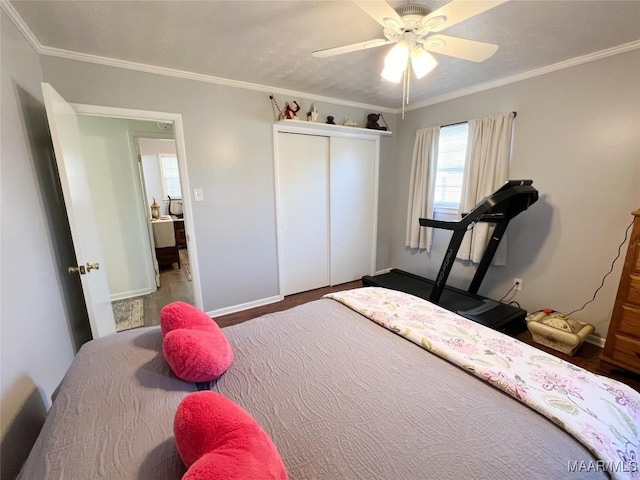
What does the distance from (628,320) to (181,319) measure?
2.70 metres

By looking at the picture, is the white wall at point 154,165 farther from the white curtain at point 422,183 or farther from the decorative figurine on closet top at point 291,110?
the white curtain at point 422,183

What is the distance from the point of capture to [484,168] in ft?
8.92

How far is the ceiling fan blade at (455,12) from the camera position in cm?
105

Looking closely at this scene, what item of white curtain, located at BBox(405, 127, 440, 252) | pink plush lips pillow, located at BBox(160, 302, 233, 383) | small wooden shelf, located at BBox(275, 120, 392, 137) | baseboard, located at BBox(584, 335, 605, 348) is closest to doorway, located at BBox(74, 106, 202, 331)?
small wooden shelf, located at BBox(275, 120, 392, 137)

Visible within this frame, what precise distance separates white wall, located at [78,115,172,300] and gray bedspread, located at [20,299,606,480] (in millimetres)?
2329

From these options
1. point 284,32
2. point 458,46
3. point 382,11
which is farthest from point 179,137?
point 458,46

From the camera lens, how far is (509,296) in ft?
9.04

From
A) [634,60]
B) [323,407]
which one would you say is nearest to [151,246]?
[323,407]

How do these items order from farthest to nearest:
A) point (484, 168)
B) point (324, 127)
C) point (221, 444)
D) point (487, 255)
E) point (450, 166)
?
point (450, 166), point (324, 127), point (484, 168), point (487, 255), point (221, 444)

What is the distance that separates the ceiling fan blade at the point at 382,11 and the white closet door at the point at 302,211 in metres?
1.81

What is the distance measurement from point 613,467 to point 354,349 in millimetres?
815

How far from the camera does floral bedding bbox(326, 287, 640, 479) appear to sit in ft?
2.56

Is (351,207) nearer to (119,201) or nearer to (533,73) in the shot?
(533,73)

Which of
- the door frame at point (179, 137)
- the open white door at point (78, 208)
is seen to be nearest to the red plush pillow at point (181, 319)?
the open white door at point (78, 208)
